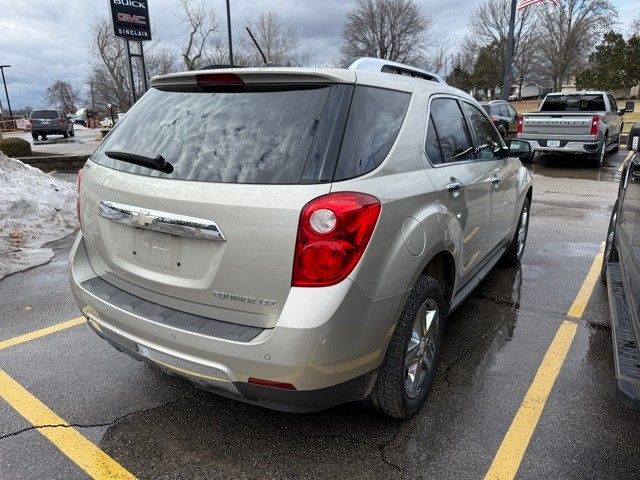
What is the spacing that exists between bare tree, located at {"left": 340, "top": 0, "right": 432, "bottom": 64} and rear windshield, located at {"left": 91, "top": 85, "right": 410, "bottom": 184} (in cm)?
4648

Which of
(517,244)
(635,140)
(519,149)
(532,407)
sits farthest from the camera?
(517,244)

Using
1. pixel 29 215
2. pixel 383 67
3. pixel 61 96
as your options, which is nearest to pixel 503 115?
pixel 29 215

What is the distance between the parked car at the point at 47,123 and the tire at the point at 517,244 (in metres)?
34.0

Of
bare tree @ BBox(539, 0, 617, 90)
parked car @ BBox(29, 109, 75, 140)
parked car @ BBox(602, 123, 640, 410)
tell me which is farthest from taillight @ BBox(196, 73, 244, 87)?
bare tree @ BBox(539, 0, 617, 90)

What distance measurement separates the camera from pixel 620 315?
3.00 m

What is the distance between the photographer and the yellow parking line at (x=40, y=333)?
147 inches

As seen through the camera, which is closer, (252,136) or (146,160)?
(252,136)

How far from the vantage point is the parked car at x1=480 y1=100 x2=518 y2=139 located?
17.4 meters

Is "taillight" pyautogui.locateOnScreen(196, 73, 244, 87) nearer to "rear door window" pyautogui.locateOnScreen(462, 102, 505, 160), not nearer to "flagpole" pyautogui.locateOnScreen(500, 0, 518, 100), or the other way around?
"rear door window" pyautogui.locateOnScreen(462, 102, 505, 160)

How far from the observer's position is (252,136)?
7.61 feet

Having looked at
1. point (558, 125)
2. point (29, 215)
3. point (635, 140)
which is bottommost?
point (29, 215)

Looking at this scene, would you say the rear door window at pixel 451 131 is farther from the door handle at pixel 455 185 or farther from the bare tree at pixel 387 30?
the bare tree at pixel 387 30

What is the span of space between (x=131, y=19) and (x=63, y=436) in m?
16.1

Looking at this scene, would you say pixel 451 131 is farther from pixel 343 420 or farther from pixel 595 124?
pixel 595 124
